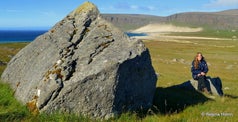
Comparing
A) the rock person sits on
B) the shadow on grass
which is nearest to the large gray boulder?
the shadow on grass

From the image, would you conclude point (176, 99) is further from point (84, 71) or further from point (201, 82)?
point (84, 71)

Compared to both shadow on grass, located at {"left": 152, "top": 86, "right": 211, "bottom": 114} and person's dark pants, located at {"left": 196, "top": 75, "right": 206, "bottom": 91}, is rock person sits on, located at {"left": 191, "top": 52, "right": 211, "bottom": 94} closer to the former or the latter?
person's dark pants, located at {"left": 196, "top": 75, "right": 206, "bottom": 91}

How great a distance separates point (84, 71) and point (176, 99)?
598cm

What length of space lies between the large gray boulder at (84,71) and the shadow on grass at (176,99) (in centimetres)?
97

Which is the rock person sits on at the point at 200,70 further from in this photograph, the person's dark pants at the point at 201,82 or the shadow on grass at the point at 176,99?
the shadow on grass at the point at 176,99

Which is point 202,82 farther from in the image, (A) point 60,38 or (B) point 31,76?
(B) point 31,76

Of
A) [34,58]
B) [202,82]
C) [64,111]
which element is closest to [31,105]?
[64,111]

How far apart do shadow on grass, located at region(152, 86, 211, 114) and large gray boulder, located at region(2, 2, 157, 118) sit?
3.19 feet

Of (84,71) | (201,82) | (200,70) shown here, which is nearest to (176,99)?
(201,82)

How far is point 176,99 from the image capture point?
1683 centimetres

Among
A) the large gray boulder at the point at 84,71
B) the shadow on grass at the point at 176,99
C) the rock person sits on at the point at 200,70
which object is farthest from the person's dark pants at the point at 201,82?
the large gray boulder at the point at 84,71

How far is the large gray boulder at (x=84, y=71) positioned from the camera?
11.7 m

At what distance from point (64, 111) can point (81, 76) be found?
1.24m

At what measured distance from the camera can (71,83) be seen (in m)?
11.7
